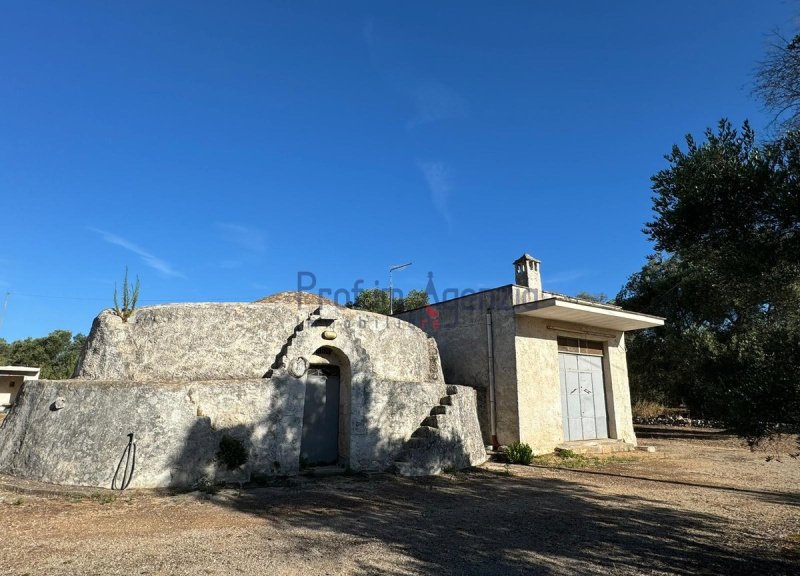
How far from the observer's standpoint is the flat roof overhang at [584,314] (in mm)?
14070

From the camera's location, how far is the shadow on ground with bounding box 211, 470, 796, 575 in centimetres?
527

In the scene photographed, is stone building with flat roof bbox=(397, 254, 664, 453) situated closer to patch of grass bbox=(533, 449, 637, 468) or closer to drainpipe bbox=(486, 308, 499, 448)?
drainpipe bbox=(486, 308, 499, 448)

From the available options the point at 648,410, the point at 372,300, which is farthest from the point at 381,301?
the point at 648,410

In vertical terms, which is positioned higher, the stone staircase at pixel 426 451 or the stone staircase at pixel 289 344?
the stone staircase at pixel 289 344

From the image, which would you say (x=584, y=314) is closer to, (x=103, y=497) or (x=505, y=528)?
(x=505, y=528)

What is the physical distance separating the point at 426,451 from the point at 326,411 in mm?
2498

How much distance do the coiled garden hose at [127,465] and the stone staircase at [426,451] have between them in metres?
5.29

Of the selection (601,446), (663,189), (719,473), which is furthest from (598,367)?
(663,189)

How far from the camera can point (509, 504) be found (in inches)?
330

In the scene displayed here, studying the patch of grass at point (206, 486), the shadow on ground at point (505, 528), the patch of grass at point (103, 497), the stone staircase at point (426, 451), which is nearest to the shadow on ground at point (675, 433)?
the stone staircase at point (426, 451)

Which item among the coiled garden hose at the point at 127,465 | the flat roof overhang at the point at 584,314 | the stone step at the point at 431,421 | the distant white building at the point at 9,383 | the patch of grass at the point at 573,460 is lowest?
the patch of grass at the point at 573,460

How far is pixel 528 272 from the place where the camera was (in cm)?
1673

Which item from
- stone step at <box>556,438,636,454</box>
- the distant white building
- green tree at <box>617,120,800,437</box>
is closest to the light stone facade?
stone step at <box>556,438,636,454</box>

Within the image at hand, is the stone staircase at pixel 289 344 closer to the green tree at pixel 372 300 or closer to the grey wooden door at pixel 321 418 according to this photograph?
the grey wooden door at pixel 321 418
